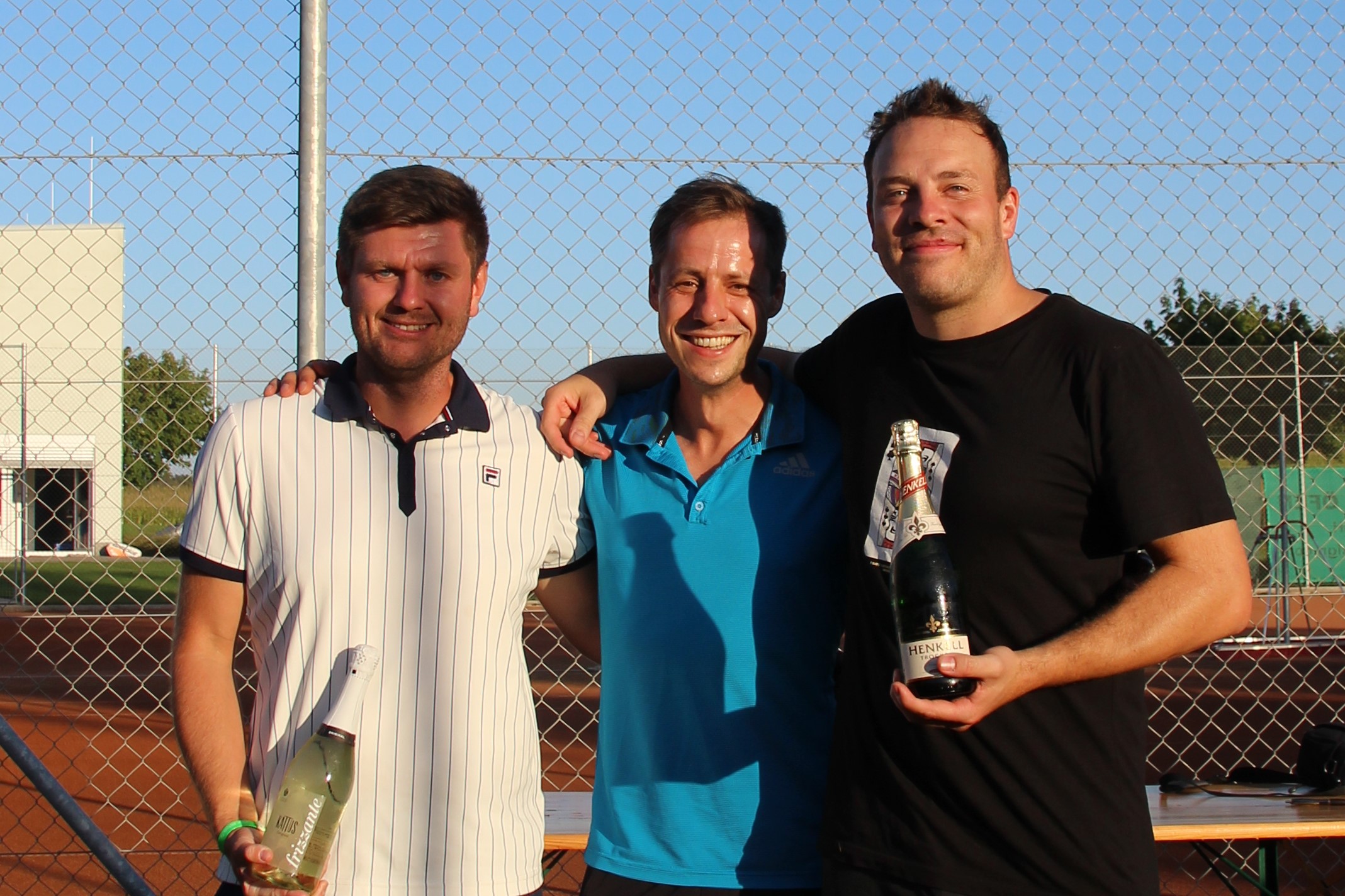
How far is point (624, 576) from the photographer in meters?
2.32

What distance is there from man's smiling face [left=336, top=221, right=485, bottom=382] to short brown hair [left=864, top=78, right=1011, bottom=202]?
84 centimetres

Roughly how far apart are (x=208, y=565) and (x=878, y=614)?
1.22 metres

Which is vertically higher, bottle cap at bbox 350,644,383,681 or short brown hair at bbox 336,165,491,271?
short brown hair at bbox 336,165,491,271

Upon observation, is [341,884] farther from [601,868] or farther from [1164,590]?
[1164,590]

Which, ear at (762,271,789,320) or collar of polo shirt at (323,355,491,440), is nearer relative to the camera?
collar of polo shirt at (323,355,491,440)

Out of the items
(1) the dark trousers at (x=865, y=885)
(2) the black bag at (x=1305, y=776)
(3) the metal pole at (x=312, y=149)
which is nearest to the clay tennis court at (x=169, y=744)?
(2) the black bag at (x=1305, y=776)

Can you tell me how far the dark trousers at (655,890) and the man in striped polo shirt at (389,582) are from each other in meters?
0.16

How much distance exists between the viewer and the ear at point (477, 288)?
224cm

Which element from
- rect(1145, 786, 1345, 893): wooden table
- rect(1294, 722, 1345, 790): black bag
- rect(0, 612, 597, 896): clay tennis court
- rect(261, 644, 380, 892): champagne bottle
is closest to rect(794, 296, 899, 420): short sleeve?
rect(261, 644, 380, 892): champagne bottle

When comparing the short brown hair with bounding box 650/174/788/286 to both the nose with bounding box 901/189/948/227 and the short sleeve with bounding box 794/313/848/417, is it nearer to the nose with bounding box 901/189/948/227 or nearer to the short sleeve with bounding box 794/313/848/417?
the short sleeve with bounding box 794/313/848/417

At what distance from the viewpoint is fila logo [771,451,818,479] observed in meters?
2.34

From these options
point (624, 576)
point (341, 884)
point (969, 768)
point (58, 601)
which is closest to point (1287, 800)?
point (969, 768)

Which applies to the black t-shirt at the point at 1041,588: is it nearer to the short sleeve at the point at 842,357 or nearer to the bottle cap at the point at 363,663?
the short sleeve at the point at 842,357

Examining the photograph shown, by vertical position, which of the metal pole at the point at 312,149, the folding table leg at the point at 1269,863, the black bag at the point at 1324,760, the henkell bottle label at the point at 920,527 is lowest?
the folding table leg at the point at 1269,863
